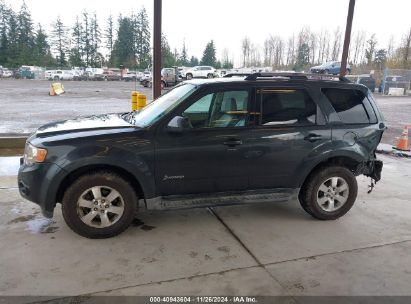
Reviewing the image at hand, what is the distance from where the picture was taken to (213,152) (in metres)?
4.22

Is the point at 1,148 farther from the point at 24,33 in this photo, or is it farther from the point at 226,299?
the point at 24,33

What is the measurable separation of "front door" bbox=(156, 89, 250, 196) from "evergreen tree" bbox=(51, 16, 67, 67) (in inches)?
3353

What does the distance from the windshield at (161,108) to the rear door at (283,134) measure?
0.91 m

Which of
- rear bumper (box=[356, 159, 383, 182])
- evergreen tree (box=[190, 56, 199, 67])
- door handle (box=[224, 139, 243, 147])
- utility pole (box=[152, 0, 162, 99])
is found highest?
evergreen tree (box=[190, 56, 199, 67])

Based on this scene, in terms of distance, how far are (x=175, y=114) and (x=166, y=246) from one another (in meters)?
1.47

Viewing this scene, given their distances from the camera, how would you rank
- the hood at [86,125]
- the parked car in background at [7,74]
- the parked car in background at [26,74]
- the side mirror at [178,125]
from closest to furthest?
the side mirror at [178,125]
the hood at [86,125]
the parked car in background at [26,74]
the parked car in background at [7,74]

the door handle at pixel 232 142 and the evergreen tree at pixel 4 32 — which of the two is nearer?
the door handle at pixel 232 142

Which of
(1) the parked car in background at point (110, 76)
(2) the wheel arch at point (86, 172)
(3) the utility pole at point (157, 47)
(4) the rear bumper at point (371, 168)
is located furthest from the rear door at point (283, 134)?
(1) the parked car in background at point (110, 76)

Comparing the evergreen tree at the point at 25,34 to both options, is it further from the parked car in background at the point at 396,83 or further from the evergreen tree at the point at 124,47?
the parked car in background at the point at 396,83

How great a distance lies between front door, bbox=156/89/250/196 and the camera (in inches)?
162

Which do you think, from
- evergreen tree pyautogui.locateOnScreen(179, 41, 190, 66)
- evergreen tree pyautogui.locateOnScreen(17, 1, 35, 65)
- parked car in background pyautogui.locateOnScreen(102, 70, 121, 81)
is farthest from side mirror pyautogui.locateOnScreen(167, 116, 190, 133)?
evergreen tree pyautogui.locateOnScreen(179, 41, 190, 66)

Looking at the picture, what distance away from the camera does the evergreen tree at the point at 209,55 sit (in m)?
83.0

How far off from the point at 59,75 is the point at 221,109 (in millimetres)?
52391

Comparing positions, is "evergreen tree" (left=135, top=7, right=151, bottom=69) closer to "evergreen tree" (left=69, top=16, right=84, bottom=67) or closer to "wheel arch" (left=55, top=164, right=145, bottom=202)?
"evergreen tree" (left=69, top=16, right=84, bottom=67)
